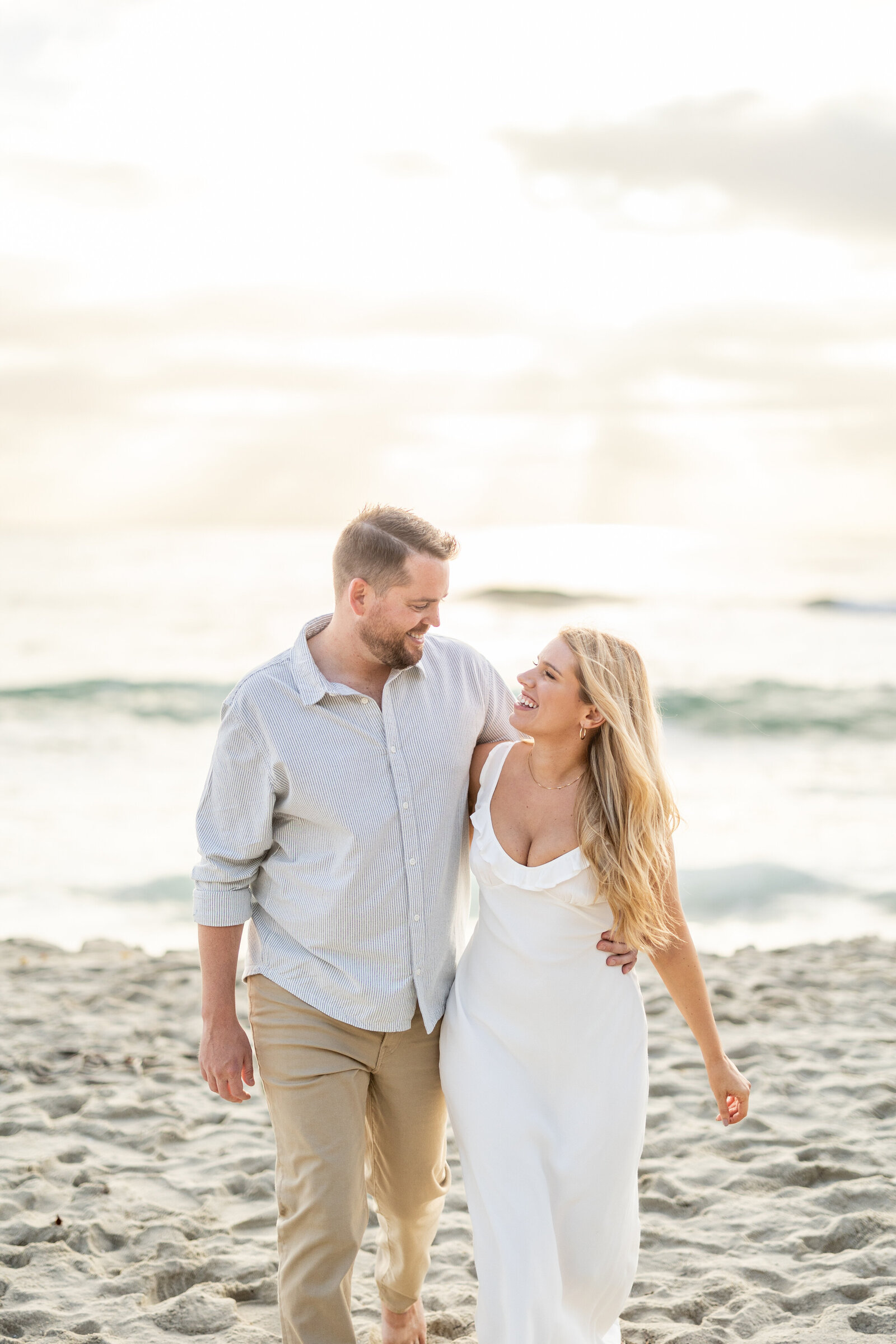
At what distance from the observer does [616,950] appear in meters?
2.87

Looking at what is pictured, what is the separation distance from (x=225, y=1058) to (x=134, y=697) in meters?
17.8

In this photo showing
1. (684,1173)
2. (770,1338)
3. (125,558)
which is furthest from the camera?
(125,558)

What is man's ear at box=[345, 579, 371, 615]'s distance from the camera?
2.93 metres

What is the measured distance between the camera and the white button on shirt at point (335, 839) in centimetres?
288

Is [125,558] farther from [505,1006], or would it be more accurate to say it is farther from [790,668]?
[505,1006]

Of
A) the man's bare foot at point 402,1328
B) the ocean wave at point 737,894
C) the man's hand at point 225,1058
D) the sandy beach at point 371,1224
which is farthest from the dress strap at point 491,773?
the ocean wave at point 737,894

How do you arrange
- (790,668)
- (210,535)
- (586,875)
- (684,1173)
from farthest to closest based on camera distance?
(210,535) < (790,668) < (684,1173) < (586,875)

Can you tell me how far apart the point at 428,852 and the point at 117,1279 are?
168 centimetres

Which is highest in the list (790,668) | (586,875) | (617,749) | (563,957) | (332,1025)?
(617,749)

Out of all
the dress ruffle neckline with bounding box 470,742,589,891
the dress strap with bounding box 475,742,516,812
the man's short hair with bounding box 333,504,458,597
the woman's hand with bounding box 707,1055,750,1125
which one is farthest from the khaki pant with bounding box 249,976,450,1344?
the man's short hair with bounding box 333,504,458,597

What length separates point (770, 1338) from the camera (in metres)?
3.16

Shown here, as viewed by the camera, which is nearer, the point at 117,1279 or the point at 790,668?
the point at 117,1279

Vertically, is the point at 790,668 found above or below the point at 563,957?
below

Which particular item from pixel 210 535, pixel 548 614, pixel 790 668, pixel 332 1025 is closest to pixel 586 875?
pixel 332 1025
